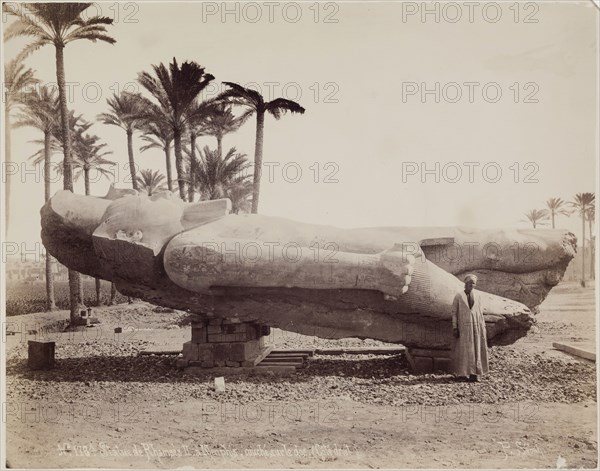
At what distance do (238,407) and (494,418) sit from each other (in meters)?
2.49

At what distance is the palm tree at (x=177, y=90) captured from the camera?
13016mm

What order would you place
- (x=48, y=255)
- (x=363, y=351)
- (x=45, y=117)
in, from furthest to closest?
(x=48, y=255) < (x=45, y=117) < (x=363, y=351)

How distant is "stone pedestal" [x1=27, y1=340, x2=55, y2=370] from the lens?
7594 mm

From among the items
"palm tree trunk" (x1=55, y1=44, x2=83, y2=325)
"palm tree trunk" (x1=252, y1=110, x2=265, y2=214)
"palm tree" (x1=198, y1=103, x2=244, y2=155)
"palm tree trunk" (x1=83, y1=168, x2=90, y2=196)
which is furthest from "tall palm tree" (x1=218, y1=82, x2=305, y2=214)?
"palm tree trunk" (x1=83, y1=168, x2=90, y2=196)

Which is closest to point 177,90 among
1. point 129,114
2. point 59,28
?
point 129,114

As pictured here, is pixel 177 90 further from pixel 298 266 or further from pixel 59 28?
pixel 298 266

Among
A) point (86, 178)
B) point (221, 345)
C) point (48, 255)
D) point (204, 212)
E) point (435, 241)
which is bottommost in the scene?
point (221, 345)

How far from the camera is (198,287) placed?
689 centimetres

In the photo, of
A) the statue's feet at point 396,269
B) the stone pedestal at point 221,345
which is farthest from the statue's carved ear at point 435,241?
the stone pedestal at point 221,345

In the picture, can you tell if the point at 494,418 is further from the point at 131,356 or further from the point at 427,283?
the point at 131,356

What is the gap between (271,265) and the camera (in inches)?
264

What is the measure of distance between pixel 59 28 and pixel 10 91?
3.11 meters

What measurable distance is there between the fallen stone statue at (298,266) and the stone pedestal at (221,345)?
0.02 m

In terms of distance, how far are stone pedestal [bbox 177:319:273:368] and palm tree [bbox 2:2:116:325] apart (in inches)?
144
